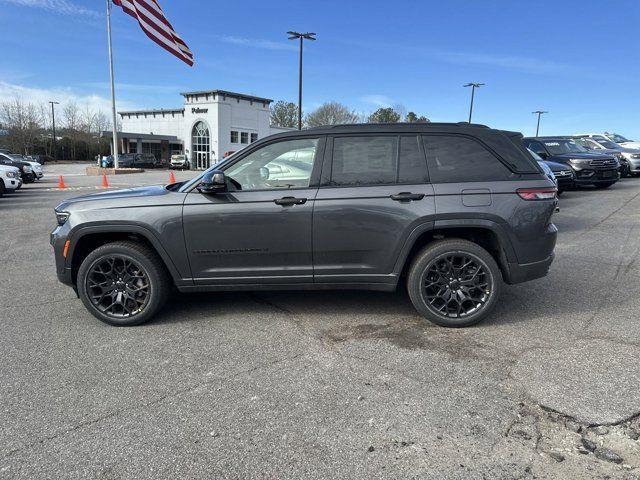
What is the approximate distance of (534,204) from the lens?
4109 millimetres

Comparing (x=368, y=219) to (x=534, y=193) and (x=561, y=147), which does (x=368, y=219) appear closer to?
(x=534, y=193)

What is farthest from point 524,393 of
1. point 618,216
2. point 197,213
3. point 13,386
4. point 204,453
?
point 618,216

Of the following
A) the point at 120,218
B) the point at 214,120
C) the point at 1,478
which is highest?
the point at 214,120

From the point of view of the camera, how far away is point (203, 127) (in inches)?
2307

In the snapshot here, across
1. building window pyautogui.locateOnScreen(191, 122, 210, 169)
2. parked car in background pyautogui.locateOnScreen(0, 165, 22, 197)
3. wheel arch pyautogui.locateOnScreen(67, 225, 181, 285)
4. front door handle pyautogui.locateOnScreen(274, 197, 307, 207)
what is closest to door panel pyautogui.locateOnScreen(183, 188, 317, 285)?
front door handle pyautogui.locateOnScreen(274, 197, 307, 207)

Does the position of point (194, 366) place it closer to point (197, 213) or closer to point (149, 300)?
point (149, 300)

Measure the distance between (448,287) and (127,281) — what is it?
2944mm

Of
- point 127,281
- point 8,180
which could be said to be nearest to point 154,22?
point 8,180

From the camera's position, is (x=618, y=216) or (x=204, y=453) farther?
(x=618, y=216)

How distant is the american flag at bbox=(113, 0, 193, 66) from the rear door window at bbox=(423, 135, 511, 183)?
14.8 m

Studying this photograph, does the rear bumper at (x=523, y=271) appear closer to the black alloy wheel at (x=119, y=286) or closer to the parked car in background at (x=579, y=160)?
the black alloy wheel at (x=119, y=286)

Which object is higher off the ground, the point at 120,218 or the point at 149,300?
the point at 120,218

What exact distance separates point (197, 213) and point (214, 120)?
2197 inches

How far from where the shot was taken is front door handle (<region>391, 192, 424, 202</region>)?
13.4 ft
